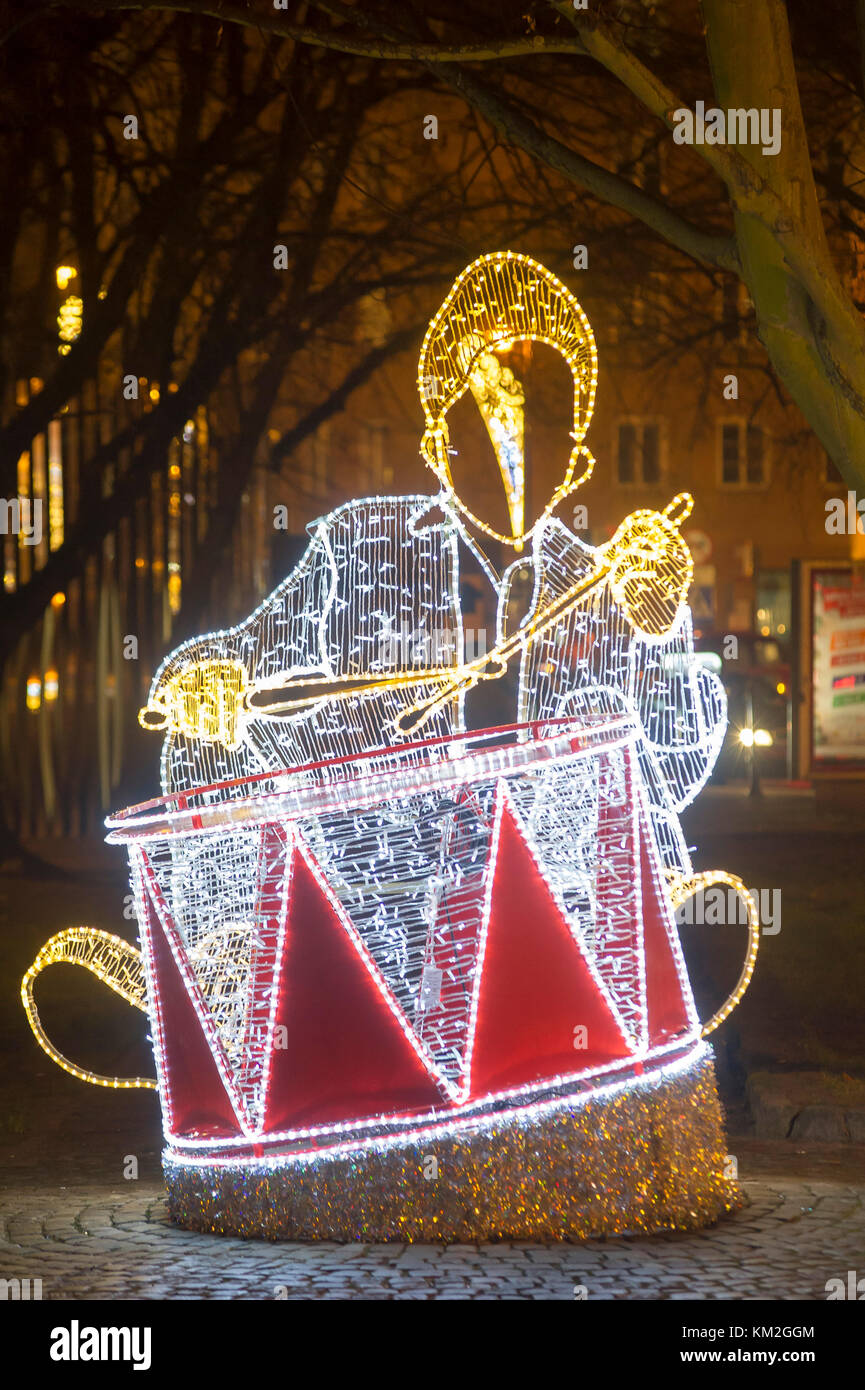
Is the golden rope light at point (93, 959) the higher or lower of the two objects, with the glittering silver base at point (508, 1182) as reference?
higher

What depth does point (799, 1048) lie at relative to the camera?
9266 millimetres

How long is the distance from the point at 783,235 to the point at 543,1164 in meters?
4.15

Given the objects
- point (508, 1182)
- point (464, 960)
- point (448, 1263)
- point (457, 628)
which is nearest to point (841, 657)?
point (457, 628)

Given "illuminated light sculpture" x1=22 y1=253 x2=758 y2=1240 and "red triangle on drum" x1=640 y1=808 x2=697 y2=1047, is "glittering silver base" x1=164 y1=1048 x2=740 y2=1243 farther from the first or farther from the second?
"red triangle on drum" x1=640 y1=808 x2=697 y2=1047

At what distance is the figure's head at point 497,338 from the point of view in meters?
6.73

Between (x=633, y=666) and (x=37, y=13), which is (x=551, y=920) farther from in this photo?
(x=37, y=13)

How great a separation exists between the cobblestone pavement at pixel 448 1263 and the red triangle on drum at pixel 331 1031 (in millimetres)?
423

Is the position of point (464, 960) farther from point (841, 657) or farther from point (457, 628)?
point (841, 657)

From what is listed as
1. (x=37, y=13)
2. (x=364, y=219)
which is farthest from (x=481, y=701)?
(x=37, y=13)

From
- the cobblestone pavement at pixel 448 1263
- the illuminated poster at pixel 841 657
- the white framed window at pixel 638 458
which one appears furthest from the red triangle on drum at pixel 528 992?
the white framed window at pixel 638 458

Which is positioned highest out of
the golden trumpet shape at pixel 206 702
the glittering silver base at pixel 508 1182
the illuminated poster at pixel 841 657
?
the illuminated poster at pixel 841 657

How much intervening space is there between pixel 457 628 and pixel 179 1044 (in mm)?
1903

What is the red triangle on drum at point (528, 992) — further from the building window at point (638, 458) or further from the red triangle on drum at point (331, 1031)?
the building window at point (638, 458)

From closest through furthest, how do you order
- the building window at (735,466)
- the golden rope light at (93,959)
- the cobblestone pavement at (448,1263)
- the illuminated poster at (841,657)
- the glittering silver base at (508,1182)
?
the cobblestone pavement at (448,1263), the glittering silver base at (508,1182), the golden rope light at (93,959), the illuminated poster at (841,657), the building window at (735,466)
